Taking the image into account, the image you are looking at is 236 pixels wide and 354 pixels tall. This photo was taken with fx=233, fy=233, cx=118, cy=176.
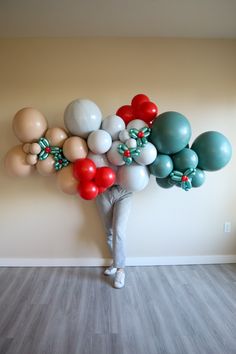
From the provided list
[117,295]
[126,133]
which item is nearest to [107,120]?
[126,133]

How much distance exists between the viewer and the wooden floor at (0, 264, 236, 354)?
1.41 m

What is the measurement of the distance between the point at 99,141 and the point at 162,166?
0.47 metres

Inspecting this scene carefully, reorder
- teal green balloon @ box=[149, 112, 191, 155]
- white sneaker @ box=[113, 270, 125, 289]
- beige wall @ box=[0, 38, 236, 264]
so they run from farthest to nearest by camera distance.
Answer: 1. beige wall @ box=[0, 38, 236, 264]
2. white sneaker @ box=[113, 270, 125, 289]
3. teal green balloon @ box=[149, 112, 191, 155]

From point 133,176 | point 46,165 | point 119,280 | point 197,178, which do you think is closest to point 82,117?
point 46,165

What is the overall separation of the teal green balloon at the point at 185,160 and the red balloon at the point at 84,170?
601 mm

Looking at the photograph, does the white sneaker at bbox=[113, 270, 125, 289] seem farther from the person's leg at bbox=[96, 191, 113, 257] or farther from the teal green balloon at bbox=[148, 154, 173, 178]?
the teal green balloon at bbox=[148, 154, 173, 178]

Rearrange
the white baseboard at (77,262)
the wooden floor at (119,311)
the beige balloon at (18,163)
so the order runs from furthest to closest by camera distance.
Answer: the white baseboard at (77,262) → the beige balloon at (18,163) → the wooden floor at (119,311)

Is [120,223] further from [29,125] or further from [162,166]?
[29,125]

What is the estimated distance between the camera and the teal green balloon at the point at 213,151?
1.62 m

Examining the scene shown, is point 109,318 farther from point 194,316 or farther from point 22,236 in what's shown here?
point 22,236

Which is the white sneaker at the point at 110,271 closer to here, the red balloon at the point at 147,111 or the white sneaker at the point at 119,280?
the white sneaker at the point at 119,280

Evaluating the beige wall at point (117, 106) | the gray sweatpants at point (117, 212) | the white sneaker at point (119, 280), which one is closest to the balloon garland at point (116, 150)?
the gray sweatpants at point (117, 212)

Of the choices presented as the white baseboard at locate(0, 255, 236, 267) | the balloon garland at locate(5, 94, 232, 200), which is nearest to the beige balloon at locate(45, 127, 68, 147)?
the balloon garland at locate(5, 94, 232, 200)

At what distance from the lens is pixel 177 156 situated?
1677 millimetres
